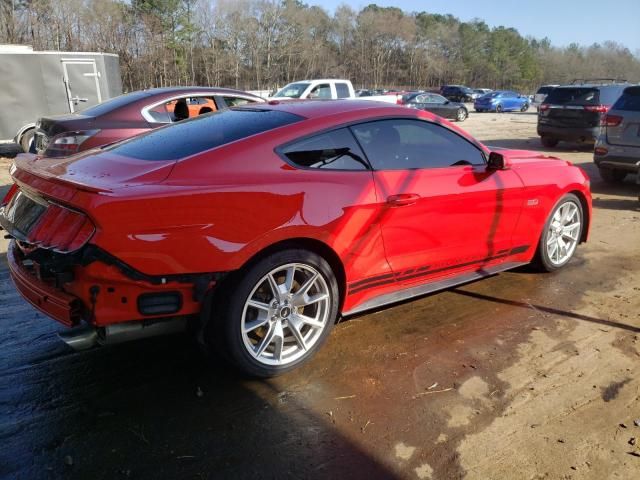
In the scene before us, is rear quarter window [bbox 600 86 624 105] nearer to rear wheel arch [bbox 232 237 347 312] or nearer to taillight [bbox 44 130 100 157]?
taillight [bbox 44 130 100 157]

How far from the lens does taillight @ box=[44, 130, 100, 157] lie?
6711mm

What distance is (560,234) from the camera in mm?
4879

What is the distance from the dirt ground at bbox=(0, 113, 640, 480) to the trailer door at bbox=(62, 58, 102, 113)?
1124 cm

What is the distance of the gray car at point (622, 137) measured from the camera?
8336 mm

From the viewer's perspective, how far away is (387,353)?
11.2 feet

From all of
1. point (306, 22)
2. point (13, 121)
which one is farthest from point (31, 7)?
point (306, 22)

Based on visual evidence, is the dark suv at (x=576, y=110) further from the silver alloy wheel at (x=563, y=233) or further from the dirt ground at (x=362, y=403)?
the dirt ground at (x=362, y=403)

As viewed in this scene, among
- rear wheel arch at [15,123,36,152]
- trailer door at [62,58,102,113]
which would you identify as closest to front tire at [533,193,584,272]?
rear wheel arch at [15,123,36,152]

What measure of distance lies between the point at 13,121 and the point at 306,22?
66355 millimetres

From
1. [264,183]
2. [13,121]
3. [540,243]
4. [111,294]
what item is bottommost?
[13,121]

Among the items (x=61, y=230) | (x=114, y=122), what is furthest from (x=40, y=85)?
(x=61, y=230)

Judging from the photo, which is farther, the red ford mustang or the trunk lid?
the trunk lid

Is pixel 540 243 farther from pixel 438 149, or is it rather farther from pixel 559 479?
pixel 559 479

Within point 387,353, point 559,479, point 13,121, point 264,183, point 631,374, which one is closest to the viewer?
point 559,479
